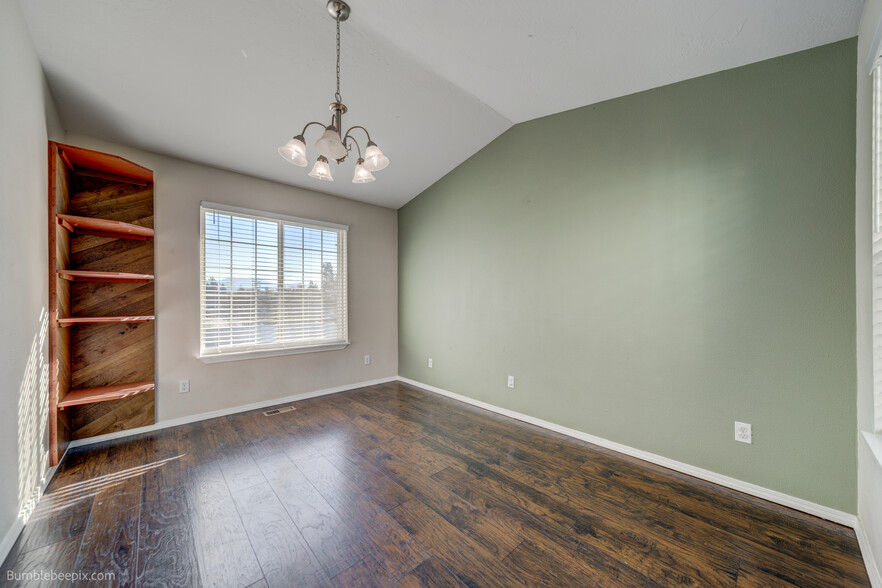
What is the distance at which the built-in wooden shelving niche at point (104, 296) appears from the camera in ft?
8.23

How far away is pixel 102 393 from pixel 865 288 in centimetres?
485

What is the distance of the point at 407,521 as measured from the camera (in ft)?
5.83

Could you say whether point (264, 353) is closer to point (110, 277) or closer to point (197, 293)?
point (197, 293)

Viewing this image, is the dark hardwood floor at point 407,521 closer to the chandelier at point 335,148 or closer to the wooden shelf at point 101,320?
the wooden shelf at point 101,320

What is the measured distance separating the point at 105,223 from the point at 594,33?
359 centimetres

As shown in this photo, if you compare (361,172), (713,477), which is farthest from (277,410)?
(713,477)

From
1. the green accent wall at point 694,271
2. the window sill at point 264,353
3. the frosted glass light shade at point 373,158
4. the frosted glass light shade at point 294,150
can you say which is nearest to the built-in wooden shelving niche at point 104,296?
the window sill at point 264,353

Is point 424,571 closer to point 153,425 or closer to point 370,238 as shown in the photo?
point 153,425

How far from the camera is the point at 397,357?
4816mm

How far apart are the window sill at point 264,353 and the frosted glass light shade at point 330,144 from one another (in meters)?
2.60

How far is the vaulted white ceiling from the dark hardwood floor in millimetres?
2631

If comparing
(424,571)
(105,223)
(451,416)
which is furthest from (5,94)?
(451,416)

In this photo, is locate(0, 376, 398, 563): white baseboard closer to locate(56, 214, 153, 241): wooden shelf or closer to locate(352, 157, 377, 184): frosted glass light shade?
locate(56, 214, 153, 241): wooden shelf

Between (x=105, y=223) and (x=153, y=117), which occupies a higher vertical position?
(x=153, y=117)
